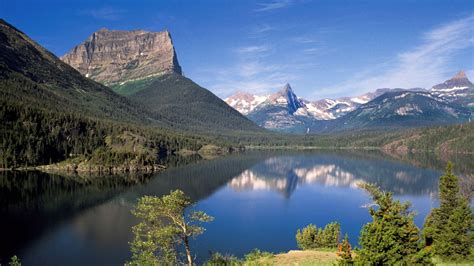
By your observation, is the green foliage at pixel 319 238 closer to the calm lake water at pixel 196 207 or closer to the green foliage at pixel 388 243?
the calm lake water at pixel 196 207

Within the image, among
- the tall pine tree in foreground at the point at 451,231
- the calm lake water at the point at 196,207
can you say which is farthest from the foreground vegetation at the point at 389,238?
the calm lake water at the point at 196,207

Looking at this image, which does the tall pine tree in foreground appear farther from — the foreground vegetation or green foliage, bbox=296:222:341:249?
green foliage, bbox=296:222:341:249

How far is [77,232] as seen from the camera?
8494 centimetres

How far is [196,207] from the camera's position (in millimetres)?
118750

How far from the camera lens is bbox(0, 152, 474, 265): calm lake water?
74.4 meters

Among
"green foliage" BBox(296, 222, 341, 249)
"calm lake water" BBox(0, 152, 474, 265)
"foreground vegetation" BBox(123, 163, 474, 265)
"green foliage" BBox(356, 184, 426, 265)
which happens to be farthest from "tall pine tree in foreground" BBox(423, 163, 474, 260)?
"calm lake water" BBox(0, 152, 474, 265)

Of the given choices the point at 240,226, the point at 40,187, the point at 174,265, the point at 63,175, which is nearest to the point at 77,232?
the point at 240,226

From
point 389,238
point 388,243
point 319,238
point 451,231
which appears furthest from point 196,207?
point 389,238

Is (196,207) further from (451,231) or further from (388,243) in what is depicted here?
(388,243)

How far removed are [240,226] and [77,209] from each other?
151 feet

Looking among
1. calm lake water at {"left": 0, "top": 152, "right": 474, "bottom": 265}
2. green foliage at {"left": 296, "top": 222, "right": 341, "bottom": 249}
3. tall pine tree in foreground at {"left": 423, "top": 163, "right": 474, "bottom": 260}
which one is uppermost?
tall pine tree in foreground at {"left": 423, "top": 163, "right": 474, "bottom": 260}

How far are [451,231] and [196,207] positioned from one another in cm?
8831

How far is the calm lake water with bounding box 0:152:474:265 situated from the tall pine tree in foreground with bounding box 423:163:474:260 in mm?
38124

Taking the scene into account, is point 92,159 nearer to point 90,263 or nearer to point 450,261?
point 90,263
